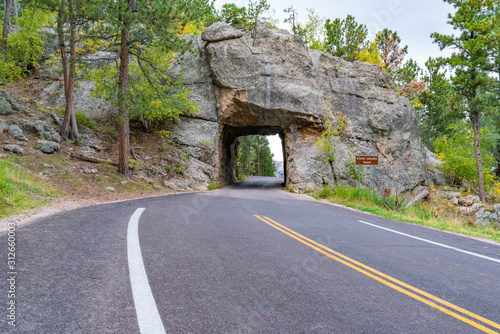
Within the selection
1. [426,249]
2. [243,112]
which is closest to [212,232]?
[426,249]

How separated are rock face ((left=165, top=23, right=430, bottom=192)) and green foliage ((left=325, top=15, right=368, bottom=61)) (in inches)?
167

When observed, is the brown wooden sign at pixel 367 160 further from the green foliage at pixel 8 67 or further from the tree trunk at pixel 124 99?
the green foliage at pixel 8 67

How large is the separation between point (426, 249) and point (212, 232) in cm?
418

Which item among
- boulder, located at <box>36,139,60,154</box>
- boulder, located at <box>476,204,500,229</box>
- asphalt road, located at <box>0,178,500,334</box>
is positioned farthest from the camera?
boulder, located at <box>476,204,500,229</box>

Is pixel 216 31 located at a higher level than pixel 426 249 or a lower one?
higher

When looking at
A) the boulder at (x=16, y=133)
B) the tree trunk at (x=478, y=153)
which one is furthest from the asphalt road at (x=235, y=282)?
the tree trunk at (x=478, y=153)

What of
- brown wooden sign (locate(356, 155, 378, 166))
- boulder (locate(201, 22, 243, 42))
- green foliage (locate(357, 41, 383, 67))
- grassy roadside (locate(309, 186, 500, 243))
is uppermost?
green foliage (locate(357, 41, 383, 67))

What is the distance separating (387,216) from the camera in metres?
9.78

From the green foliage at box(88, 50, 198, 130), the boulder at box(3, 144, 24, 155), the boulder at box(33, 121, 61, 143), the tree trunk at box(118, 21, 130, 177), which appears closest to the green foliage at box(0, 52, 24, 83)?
the green foliage at box(88, 50, 198, 130)

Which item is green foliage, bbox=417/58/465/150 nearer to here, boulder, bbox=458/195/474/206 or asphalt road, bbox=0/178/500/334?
boulder, bbox=458/195/474/206

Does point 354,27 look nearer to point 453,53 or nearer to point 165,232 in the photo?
point 453,53

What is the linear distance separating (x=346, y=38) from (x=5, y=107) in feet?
92.5

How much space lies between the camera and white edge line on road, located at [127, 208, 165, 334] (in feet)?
7.20

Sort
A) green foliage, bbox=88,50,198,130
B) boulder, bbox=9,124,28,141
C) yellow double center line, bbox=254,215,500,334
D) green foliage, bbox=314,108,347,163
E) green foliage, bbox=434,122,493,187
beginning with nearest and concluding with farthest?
1. yellow double center line, bbox=254,215,500,334
2. boulder, bbox=9,124,28,141
3. green foliage, bbox=88,50,198,130
4. green foliage, bbox=314,108,347,163
5. green foliage, bbox=434,122,493,187
